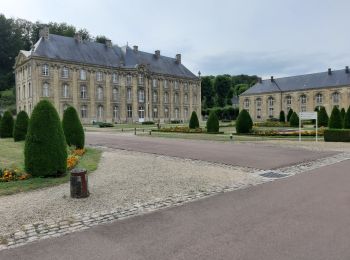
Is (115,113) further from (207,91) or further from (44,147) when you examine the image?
(44,147)

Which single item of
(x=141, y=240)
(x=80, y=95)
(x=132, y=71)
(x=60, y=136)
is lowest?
(x=141, y=240)

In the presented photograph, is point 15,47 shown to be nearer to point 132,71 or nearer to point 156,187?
point 132,71

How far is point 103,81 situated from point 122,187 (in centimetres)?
5218

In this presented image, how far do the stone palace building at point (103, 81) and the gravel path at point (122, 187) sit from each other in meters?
42.3

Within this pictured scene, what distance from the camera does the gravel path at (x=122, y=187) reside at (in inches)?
231

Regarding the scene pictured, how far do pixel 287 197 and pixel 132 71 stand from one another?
56333 mm

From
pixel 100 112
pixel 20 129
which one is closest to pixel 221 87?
pixel 100 112

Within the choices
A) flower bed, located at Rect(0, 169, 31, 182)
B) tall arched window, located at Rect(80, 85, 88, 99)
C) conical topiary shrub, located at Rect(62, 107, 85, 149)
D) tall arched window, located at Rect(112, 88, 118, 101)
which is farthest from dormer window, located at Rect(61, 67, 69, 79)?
flower bed, located at Rect(0, 169, 31, 182)

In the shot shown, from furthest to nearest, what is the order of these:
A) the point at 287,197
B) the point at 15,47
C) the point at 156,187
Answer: the point at 15,47 < the point at 156,187 < the point at 287,197

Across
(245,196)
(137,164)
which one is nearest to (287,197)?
(245,196)

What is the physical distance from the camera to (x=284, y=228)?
488cm

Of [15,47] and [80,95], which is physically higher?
[15,47]

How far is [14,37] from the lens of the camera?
235 feet

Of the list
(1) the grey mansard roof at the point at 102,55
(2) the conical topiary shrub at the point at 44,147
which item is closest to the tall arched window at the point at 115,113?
(1) the grey mansard roof at the point at 102,55
